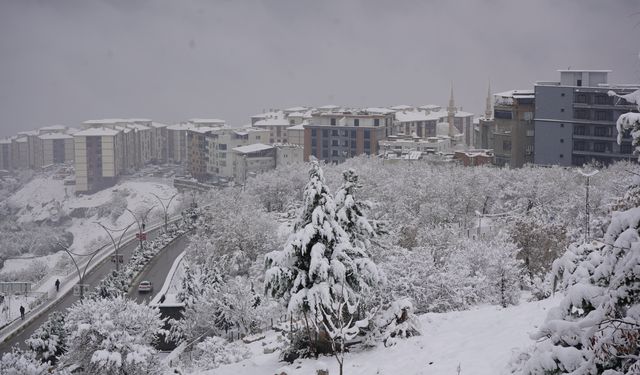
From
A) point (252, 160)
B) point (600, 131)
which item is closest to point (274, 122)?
point (252, 160)

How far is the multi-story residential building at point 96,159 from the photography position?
134500mm

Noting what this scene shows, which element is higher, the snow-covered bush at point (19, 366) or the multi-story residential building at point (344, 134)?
the multi-story residential building at point (344, 134)

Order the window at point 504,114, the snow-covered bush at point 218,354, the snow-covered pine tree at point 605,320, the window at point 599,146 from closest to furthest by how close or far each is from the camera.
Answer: the snow-covered pine tree at point 605,320 → the snow-covered bush at point 218,354 → the window at point 599,146 → the window at point 504,114

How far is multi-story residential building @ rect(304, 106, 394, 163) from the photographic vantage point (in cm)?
10206

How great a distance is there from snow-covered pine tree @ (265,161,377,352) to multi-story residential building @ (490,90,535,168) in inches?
2224

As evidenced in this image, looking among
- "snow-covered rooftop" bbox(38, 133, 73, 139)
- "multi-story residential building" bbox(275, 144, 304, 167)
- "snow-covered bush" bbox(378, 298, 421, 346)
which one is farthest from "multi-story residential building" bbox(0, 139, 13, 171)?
"snow-covered bush" bbox(378, 298, 421, 346)

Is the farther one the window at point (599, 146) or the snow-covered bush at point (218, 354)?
the window at point (599, 146)

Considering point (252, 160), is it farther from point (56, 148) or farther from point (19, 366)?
point (19, 366)

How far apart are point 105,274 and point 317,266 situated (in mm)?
43244

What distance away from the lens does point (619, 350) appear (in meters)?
7.28

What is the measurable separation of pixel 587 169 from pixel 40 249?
75.5m

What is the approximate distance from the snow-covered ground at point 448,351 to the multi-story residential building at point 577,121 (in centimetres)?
5372

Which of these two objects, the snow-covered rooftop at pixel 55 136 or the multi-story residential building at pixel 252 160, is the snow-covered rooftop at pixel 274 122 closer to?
the multi-story residential building at pixel 252 160

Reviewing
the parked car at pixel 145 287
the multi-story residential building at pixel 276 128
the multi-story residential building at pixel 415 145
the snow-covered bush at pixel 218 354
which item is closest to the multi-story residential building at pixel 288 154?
the multi-story residential building at pixel 276 128
